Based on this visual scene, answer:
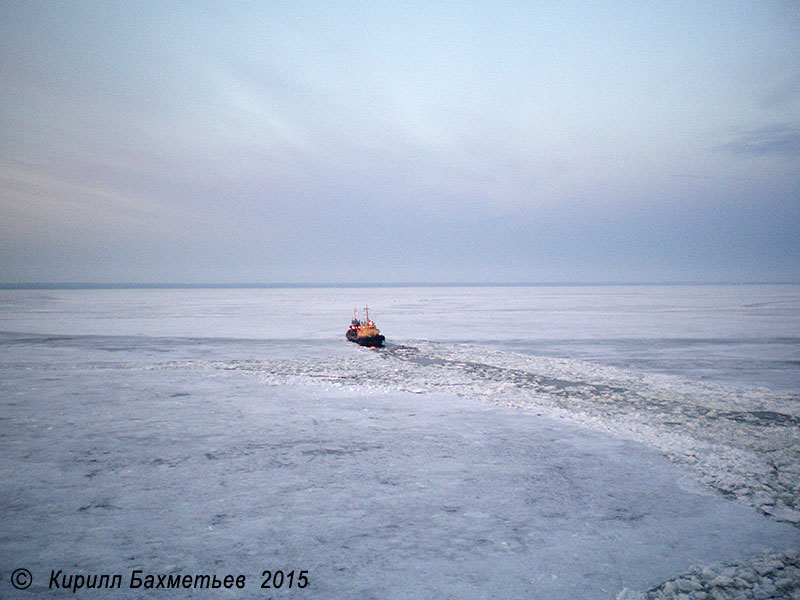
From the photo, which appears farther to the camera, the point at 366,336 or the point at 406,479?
the point at 366,336

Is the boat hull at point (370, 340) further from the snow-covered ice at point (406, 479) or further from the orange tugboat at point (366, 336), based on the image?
the snow-covered ice at point (406, 479)

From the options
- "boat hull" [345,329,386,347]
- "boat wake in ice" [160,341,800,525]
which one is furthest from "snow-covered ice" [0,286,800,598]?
"boat hull" [345,329,386,347]

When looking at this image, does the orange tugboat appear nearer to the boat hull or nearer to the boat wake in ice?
the boat hull

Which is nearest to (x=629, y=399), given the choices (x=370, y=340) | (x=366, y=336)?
(x=370, y=340)

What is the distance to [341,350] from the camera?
63.4 ft

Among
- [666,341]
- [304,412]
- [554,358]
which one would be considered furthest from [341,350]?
[666,341]

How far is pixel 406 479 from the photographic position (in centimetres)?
610

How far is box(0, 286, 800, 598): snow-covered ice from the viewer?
422cm

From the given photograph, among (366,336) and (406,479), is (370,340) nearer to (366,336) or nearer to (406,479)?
(366,336)

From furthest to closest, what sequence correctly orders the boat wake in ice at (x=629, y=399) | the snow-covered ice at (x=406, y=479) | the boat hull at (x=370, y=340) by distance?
the boat hull at (x=370, y=340), the boat wake in ice at (x=629, y=399), the snow-covered ice at (x=406, y=479)

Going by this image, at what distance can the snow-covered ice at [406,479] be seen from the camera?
4.22 m

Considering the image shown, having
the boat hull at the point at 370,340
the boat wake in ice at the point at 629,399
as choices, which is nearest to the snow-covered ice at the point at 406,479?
the boat wake in ice at the point at 629,399

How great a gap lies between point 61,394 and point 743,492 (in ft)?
42.3

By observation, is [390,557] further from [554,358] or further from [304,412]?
[554,358]
